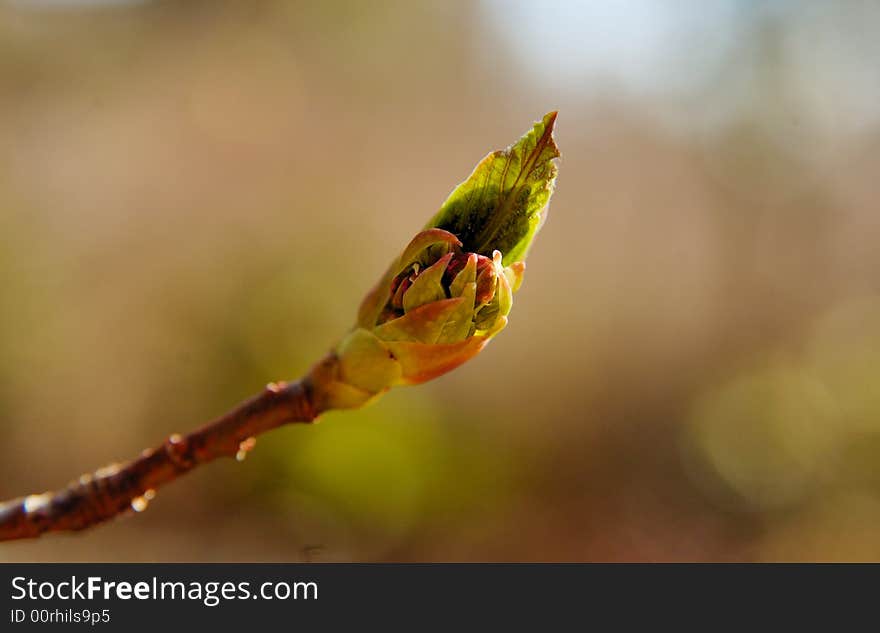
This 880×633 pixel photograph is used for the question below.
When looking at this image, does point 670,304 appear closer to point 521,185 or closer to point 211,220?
point 211,220

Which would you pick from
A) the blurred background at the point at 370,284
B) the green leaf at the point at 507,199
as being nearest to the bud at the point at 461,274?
the green leaf at the point at 507,199

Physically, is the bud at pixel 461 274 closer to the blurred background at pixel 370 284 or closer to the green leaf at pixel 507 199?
the green leaf at pixel 507 199

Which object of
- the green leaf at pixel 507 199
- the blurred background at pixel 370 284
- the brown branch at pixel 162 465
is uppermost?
the blurred background at pixel 370 284

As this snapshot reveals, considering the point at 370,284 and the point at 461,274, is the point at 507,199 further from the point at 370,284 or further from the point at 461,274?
the point at 370,284

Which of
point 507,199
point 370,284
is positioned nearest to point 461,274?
point 507,199

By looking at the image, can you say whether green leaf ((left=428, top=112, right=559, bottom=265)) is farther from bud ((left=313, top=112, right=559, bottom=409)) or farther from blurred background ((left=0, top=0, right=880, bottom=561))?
blurred background ((left=0, top=0, right=880, bottom=561))

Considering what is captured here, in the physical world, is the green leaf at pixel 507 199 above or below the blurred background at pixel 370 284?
below
